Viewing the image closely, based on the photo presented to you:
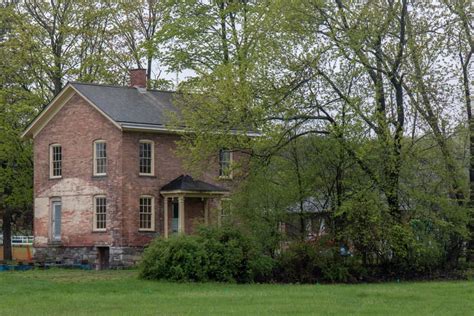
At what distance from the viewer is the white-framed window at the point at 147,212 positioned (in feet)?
132

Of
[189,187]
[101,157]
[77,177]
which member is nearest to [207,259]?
[189,187]

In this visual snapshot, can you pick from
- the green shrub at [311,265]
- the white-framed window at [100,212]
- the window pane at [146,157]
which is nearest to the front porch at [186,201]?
the window pane at [146,157]

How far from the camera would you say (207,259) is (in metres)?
29.0

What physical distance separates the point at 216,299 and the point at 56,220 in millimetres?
21915

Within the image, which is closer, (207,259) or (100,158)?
(207,259)

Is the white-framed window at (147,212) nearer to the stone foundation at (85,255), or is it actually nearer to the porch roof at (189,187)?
the porch roof at (189,187)

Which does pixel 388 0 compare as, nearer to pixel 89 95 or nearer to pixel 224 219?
pixel 224 219

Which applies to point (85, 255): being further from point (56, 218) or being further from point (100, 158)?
point (100, 158)

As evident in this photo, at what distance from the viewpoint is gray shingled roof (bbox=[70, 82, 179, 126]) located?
3962 centimetres

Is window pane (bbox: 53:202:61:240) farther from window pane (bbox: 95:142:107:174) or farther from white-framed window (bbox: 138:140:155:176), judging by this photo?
white-framed window (bbox: 138:140:155:176)

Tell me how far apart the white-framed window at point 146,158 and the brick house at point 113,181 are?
0.04 meters

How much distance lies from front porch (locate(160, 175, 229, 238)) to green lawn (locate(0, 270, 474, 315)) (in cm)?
1164

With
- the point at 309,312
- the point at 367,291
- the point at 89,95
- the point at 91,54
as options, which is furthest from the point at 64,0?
the point at 309,312

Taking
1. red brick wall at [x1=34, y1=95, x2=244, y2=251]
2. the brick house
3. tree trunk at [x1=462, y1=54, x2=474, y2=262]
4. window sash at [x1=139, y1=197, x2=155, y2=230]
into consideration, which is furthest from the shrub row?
window sash at [x1=139, y1=197, x2=155, y2=230]
